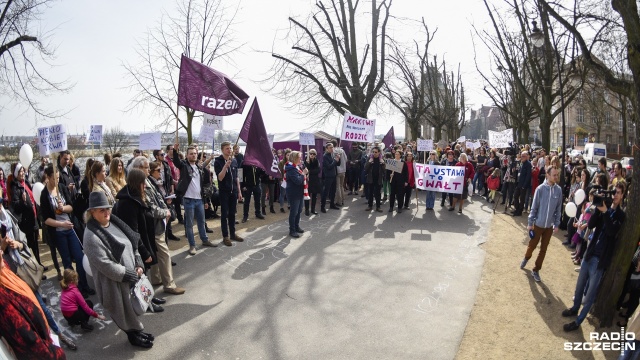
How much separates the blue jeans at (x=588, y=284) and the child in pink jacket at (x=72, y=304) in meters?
6.23

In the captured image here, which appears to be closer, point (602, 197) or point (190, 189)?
point (602, 197)

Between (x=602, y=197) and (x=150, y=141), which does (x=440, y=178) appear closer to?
(x=602, y=197)

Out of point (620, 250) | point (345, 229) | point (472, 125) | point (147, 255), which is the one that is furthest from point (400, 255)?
point (472, 125)

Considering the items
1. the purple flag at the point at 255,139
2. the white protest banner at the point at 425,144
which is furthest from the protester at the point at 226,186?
the white protest banner at the point at 425,144

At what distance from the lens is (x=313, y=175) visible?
1139cm

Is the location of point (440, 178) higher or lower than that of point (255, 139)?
lower

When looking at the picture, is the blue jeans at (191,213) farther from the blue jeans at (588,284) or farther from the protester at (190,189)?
the blue jeans at (588,284)

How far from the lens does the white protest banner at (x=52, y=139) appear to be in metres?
6.94

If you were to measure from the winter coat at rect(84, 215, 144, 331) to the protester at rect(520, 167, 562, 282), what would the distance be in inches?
244

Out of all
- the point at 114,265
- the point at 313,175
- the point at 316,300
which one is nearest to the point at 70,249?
the point at 114,265

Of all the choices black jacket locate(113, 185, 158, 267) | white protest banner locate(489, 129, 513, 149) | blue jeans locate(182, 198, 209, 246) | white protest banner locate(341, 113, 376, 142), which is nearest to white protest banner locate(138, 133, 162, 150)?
blue jeans locate(182, 198, 209, 246)

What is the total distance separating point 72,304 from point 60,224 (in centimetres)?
141

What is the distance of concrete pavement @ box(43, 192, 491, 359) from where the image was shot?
4.47 m

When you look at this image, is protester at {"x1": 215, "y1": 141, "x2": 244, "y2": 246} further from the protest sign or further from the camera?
the camera
